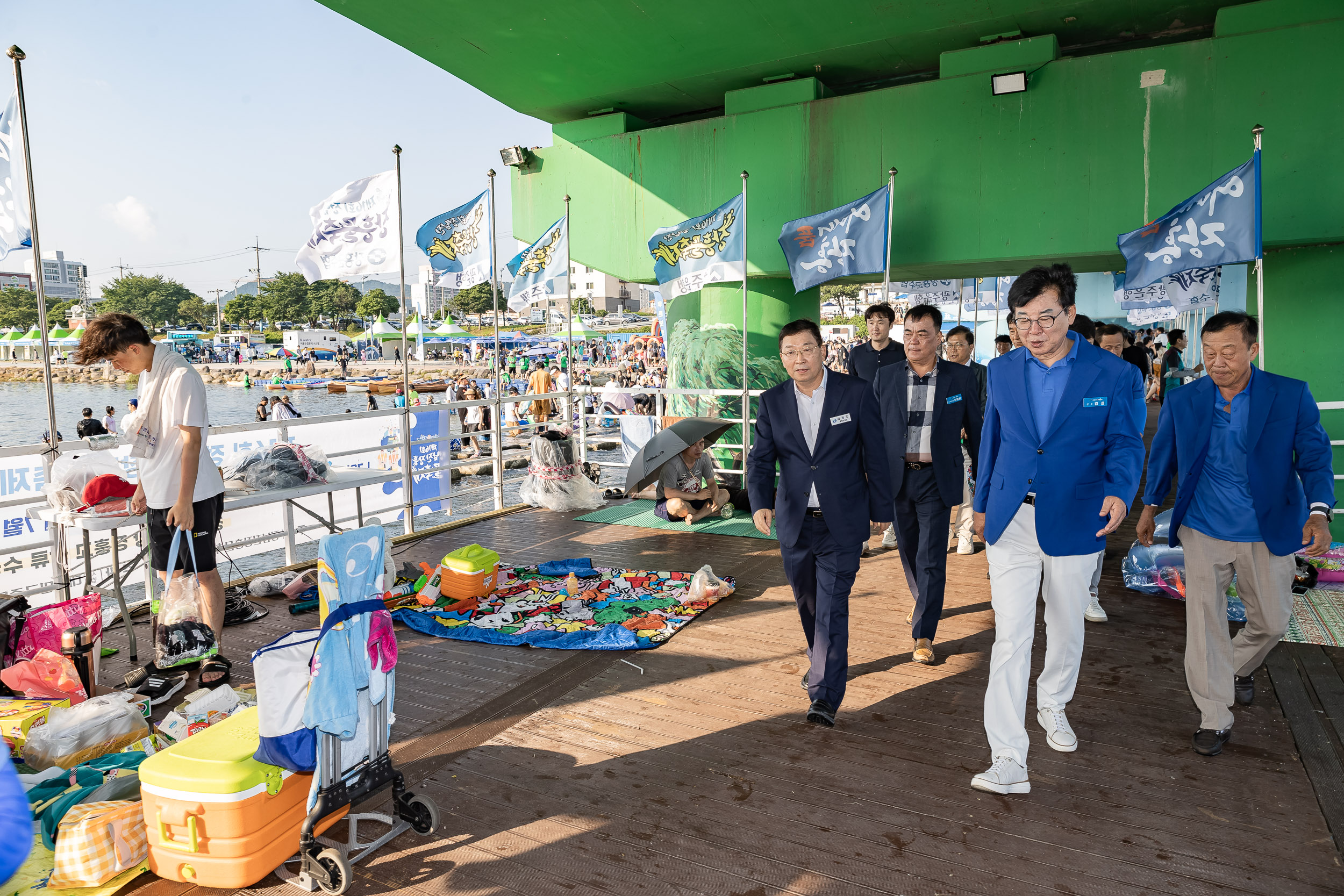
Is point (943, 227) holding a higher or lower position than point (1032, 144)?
lower

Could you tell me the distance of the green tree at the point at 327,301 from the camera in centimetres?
10294

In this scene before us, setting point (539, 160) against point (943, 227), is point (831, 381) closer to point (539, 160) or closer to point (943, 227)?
point (943, 227)

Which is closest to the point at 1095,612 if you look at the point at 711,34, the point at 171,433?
the point at 171,433

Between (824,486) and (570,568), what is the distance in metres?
3.21

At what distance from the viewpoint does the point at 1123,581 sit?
5.84m

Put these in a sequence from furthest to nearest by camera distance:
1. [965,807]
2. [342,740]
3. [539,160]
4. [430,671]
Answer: [539,160] < [430,671] < [965,807] < [342,740]

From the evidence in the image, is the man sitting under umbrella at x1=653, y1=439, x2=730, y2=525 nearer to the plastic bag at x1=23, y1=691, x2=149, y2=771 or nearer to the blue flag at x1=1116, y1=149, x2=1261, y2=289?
the blue flag at x1=1116, y1=149, x2=1261, y2=289

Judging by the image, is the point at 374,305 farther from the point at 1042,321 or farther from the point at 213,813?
the point at 1042,321

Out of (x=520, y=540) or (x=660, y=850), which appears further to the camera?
(x=520, y=540)

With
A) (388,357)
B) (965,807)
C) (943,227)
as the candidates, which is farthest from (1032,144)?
(388,357)

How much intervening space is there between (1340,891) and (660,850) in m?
2.14

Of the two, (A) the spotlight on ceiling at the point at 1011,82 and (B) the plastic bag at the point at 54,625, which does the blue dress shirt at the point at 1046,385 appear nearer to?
(B) the plastic bag at the point at 54,625

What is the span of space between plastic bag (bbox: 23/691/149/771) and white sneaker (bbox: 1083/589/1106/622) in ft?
17.2

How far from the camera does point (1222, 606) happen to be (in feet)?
10.9
